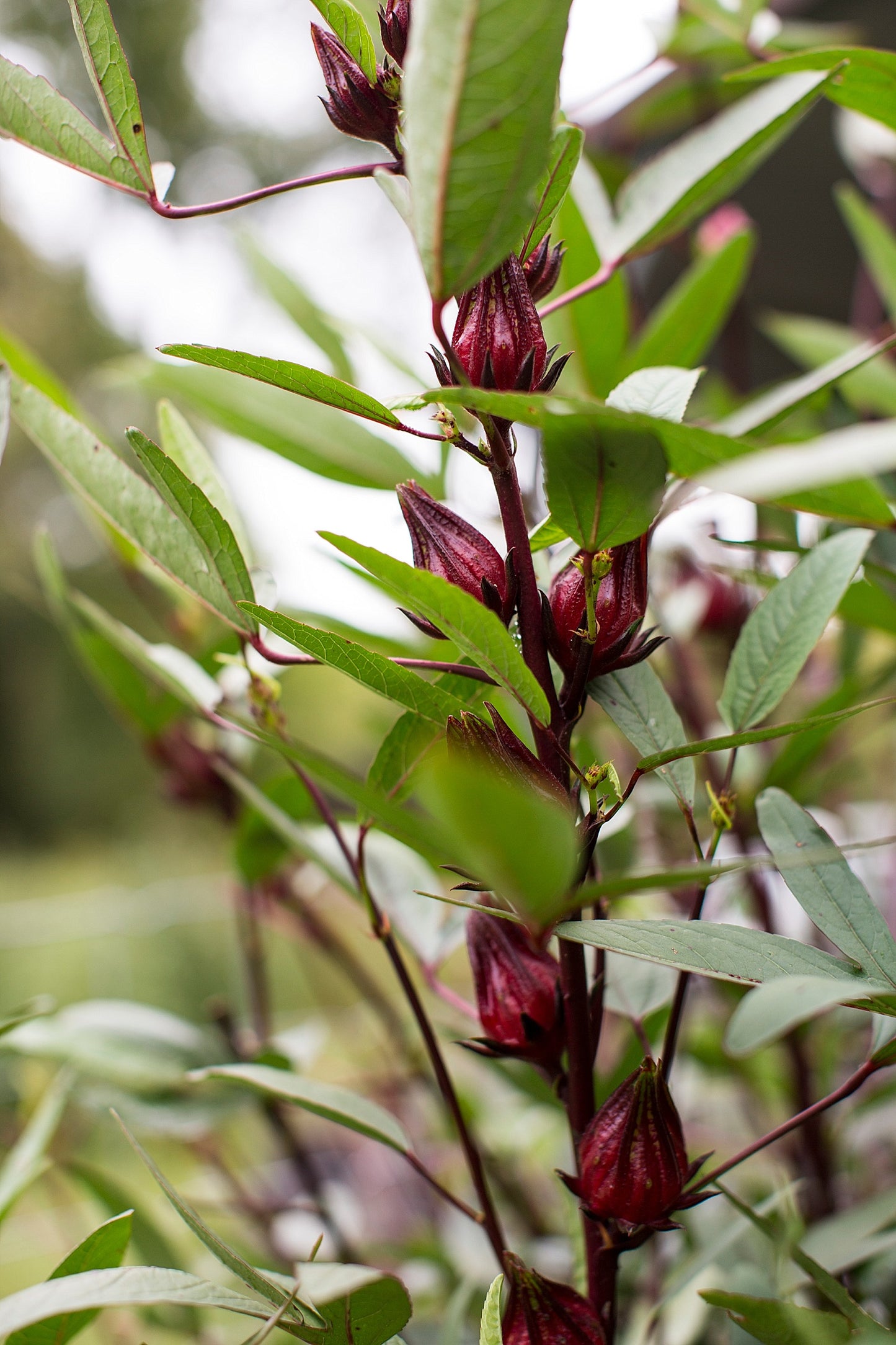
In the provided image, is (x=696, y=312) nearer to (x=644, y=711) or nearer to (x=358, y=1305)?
(x=644, y=711)

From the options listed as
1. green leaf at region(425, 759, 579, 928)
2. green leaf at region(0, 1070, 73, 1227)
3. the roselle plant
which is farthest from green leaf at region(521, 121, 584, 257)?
green leaf at region(0, 1070, 73, 1227)

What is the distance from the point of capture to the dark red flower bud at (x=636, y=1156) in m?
0.16

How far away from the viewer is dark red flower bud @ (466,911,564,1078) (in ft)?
0.58

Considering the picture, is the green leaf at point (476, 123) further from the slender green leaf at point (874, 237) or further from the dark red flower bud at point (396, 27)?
the slender green leaf at point (874, 237)

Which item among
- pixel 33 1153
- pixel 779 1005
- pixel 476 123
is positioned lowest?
pixel 33 1153

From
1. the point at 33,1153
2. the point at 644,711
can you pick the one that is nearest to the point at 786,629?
the point at 644,711

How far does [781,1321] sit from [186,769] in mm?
278

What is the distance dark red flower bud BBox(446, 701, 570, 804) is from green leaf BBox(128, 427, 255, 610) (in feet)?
0.13

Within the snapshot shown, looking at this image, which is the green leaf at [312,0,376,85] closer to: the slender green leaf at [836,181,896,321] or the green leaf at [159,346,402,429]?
the green leaf at [159,346,402,429]

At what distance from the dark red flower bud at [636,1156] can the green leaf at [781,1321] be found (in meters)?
0.02

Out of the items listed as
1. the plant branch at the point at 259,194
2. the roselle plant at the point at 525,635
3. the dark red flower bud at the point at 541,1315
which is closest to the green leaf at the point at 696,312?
the roselle plant at the point at 525,635

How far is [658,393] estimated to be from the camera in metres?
0.15

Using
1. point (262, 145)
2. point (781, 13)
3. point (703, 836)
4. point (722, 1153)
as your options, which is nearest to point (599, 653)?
point (703, 836)

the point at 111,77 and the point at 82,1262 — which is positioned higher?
the point at 111,77
